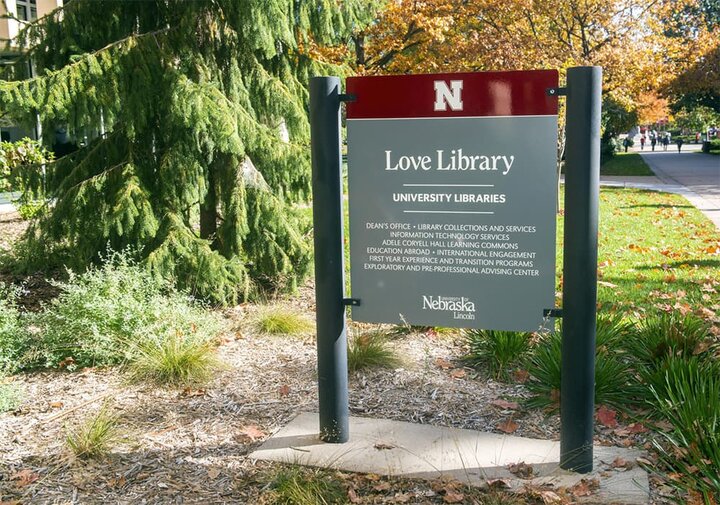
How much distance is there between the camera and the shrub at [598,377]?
4.48m

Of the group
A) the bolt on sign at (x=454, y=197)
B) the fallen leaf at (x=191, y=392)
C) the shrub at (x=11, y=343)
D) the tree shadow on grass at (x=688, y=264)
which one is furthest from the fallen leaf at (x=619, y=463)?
the tree shadow on grass at (x=688, y=264)

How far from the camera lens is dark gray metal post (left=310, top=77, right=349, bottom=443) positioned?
3.91m

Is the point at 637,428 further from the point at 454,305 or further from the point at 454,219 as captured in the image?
the point at 454,219

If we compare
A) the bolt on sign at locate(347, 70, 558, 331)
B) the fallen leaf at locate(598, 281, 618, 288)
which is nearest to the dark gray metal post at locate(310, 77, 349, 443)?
the bolt on sign at locate(347, 70, 558, 331)

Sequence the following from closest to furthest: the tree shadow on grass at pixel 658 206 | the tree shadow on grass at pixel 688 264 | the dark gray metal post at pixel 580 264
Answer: the dark gray metal post at pixel 580 264 → the tree shadow on grass at pixel 688 264 → the tree shadow on grass at pixel 658 206

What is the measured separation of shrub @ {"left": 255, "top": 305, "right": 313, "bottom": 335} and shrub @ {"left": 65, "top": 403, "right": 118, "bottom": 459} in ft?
6.76

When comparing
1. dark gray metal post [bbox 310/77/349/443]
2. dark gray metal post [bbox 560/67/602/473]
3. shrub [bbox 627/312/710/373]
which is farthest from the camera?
shrub [bbox 627/312/710/373]

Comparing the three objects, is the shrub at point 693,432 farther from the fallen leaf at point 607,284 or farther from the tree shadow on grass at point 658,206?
the tree shadow on grass at point 658,206

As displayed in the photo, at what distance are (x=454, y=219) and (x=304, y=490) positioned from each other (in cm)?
150

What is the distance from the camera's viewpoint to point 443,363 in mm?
5332

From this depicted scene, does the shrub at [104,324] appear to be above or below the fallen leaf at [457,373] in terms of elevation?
above

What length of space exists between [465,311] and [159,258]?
3.62 metres

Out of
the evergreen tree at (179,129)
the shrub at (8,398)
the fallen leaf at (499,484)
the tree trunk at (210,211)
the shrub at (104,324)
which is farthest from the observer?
the tree trunk at (210,211)

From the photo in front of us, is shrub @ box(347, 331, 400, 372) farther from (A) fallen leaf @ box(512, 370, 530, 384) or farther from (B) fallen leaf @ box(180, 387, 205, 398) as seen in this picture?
(B) fallen leaf @ box(180, 387, 205, 398)
